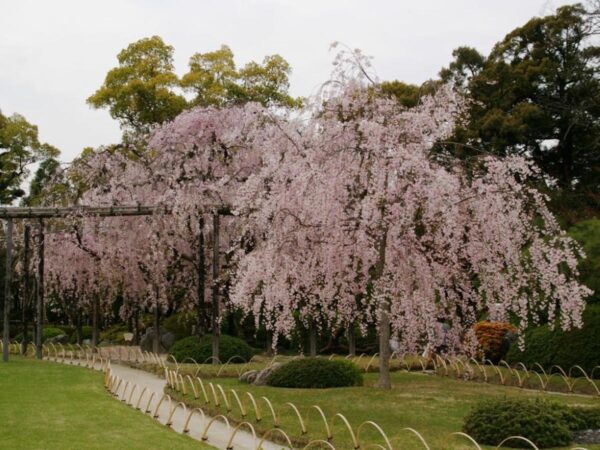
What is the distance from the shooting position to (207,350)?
22.1 metres

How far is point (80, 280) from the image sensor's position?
2859cm

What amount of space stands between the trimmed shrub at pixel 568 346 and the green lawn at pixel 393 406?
2.26 meters

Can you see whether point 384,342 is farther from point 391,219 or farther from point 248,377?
point 248,377

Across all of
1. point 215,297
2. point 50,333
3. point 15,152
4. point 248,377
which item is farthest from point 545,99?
point 15,152

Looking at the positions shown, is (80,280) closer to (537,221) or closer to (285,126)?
(285,126)

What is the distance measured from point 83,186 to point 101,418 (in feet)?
64.4

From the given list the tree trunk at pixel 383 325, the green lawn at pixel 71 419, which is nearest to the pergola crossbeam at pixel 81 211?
the green lawn at pixel 71 419

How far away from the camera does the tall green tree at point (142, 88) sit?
118ft

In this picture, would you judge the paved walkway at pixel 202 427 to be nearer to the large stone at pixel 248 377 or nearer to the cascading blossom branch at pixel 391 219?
the large stone at pixel 248 377

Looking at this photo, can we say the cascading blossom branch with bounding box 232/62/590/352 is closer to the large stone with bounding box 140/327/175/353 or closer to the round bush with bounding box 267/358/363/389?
the round bush with bounding box 267/358/363/389

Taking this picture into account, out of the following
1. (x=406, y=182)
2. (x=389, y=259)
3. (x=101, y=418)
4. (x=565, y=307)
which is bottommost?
(x=101, y=418)

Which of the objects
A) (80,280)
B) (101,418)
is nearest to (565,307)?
(101,418)

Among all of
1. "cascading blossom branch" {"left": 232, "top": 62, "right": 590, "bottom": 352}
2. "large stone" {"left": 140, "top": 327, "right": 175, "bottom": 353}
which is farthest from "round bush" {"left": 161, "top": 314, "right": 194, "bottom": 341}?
"cascading blossom branch" {"left": 232, "top": 62, "right": 590, "bottom": 352}

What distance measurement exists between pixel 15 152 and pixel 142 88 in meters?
12.2
